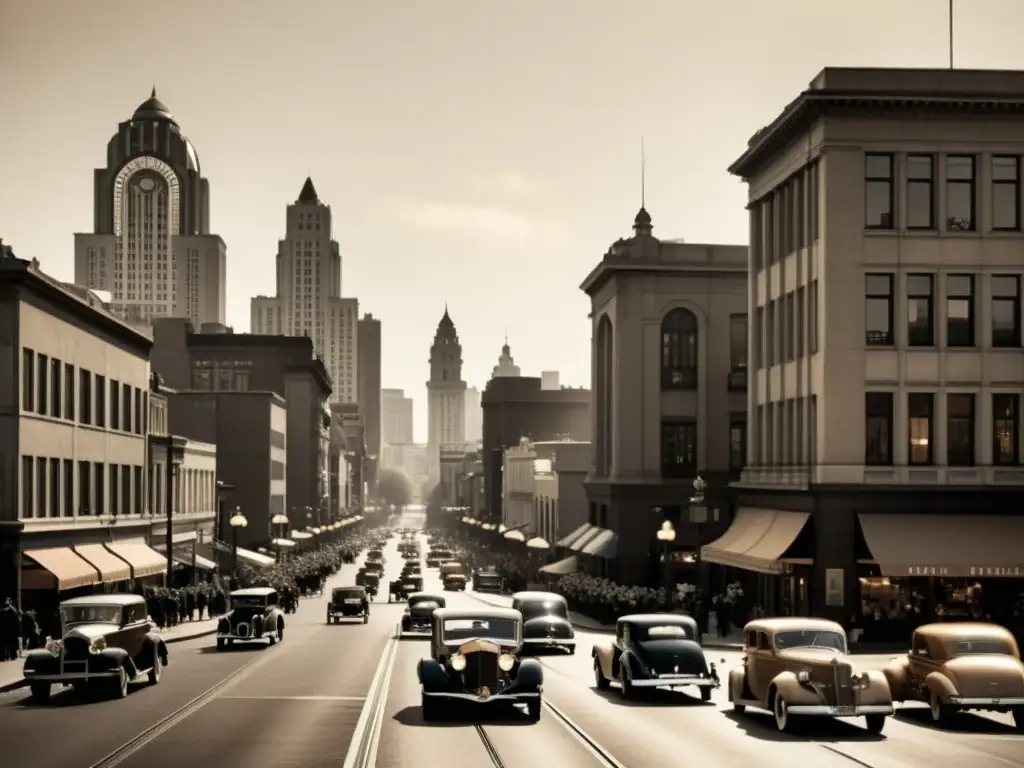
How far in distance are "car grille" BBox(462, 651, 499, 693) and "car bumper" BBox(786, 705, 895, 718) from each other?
5.44 metres

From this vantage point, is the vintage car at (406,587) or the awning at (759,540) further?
the vintage car at (406,587)

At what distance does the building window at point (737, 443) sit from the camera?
86.0 metres

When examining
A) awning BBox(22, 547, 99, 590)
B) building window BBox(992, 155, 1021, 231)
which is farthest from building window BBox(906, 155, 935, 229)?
awning BBox(22, 547, 99, 590)

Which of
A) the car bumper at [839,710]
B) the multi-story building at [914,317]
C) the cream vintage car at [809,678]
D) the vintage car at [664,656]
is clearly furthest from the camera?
the multi-story building at [914,317]

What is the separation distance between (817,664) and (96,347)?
45.8 metres

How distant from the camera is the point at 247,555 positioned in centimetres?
10338

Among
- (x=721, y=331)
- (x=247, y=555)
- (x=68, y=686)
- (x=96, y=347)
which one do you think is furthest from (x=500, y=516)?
(x=68, y=686)

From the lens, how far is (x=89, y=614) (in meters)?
36.4

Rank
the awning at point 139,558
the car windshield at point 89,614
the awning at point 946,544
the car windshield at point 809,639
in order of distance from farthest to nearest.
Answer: the awning at point 139,558 < the awning at point 946,544 < the car windshield at point 89,614 < the car windshield at point 809,639

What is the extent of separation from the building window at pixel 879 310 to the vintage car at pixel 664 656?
2334cm

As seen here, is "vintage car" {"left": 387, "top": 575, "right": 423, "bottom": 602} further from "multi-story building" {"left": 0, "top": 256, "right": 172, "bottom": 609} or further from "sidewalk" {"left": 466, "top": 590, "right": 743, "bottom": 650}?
"multi-story building" {"left": 0, "top": 256, "right": 172, "bottom": 609}

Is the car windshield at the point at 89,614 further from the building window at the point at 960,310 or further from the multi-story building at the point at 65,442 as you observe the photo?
the building window at the point at 960,310

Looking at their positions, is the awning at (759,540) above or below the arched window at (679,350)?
below

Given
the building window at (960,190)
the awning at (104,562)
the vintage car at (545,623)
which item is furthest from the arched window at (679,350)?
the vintage car at (545,623)
